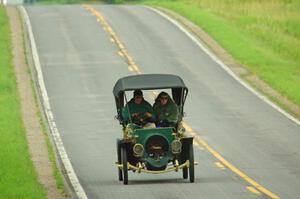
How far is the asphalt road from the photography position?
70.6ft

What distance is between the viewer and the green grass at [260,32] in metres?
43.2

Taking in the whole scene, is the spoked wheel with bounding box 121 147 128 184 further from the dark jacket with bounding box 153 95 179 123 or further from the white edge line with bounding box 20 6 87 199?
the dark jacket with bounding box 153 95 179 123

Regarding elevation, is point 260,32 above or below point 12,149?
below

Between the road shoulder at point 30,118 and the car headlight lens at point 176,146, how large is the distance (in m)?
2.43

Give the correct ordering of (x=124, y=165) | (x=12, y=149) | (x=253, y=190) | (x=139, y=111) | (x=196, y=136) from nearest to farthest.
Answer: (x=253, y=190) < (x=124, y=165) < (x=139, y=111) < (x=12, y=149) < (x=196, y=136)

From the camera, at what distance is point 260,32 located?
54750 mm

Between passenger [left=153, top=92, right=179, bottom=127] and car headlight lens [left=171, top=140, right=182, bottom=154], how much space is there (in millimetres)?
861

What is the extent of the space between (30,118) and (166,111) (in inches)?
439

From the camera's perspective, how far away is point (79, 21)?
55.8m

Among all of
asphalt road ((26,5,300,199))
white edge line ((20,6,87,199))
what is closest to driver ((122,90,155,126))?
asphalt road ((26,5,300,199))

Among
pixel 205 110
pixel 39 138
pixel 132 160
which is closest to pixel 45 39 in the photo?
pixel 205 110

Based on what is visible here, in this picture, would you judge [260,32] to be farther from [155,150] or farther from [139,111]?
[155,150]

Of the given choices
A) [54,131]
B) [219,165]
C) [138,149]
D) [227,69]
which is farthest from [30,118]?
[227,69]

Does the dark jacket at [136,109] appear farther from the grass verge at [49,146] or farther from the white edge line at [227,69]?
the white edge line at [227,69]
